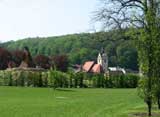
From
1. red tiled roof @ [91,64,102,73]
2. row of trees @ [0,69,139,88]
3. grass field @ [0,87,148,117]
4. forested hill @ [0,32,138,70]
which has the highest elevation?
forested hill @ [0,32,138,70]

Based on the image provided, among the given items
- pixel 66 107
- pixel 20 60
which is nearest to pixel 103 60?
pixel 20 60

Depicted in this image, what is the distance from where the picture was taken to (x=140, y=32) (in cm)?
2252

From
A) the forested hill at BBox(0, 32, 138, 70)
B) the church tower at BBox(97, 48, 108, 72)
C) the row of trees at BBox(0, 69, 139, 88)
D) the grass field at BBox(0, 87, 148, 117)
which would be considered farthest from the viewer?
the forested hill at BBox(0, 32, 138, 70)

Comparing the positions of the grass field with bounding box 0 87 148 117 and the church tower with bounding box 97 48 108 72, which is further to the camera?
the church tower with bounding box 97 48 108 72

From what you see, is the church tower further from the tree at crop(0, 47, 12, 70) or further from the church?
the tree at crop(0, 47, 12, 70)

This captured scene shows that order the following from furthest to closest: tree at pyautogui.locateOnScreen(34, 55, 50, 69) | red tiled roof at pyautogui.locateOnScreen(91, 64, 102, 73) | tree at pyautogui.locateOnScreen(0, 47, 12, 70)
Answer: tree at pyautogui.locateOnScreen(34, 55, 50, 69), red tiled roof at pyautogui.locateOnScreen(91, 64, 102, 73), tree at pyautogui.locateOnScreen(0, 47, 12, 70)

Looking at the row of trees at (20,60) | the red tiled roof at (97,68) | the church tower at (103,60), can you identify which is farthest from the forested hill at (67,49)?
the row of trees at (20,60)

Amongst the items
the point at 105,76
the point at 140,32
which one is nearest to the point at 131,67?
the point at 105,76

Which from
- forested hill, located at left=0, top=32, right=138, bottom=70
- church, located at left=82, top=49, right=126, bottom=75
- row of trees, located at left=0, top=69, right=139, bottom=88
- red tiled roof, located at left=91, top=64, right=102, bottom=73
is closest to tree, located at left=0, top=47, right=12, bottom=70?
church, located at left=82, top=49, right=126, bottom=75

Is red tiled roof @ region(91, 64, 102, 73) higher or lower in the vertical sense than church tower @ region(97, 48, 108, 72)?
lower

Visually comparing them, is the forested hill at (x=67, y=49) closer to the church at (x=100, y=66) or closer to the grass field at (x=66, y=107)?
the church at (x=100, y=66)

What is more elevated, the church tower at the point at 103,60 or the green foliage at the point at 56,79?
the church tower at the point at 103,60

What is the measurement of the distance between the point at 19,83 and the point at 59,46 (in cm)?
10508

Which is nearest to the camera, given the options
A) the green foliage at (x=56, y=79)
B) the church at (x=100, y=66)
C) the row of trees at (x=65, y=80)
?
the green foliage at (x=56, y=79)
